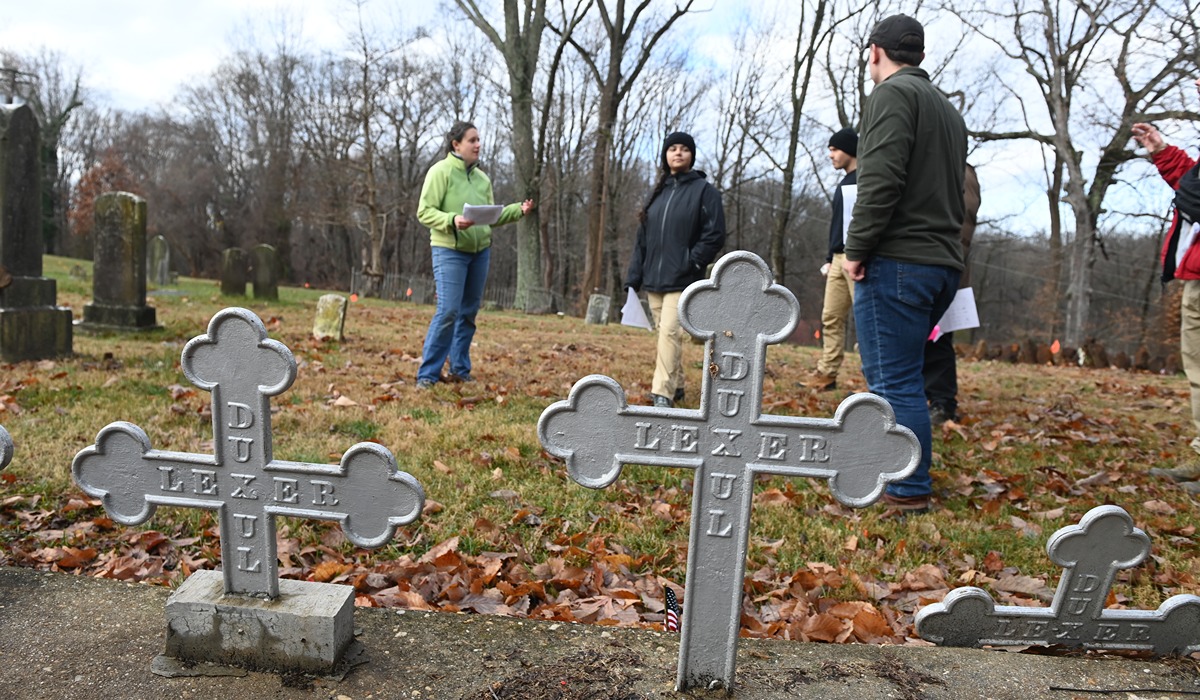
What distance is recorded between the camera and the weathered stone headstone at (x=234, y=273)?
1395cm

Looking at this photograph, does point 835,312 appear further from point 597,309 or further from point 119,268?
point 597,309

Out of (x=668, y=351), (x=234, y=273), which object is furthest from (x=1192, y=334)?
(x=234, y=273)

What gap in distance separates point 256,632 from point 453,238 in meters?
3.98

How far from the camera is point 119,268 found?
8234 mm

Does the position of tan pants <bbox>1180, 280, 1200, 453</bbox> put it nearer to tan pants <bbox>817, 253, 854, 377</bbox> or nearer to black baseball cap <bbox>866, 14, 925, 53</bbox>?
black baseball cap <bbox>866, 14, 925, 53</bbox>

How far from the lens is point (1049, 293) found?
2467 centimetres

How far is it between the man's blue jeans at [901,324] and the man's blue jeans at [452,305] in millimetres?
3070

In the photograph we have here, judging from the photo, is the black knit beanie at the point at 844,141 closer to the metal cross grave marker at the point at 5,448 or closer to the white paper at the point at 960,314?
the white paper at the point at 960,314

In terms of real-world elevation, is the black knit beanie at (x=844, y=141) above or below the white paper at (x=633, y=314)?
above

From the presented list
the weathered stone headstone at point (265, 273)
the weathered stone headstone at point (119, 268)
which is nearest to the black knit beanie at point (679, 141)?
the weathered stone headstone at point (119, 268)

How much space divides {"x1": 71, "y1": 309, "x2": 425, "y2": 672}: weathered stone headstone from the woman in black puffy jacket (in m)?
3.34

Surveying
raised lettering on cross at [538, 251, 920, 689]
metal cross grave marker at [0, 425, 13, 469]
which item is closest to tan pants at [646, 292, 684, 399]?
raised lettering on cross at [538, 251, 920, 689]

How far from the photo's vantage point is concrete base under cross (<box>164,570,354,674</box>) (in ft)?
5.93

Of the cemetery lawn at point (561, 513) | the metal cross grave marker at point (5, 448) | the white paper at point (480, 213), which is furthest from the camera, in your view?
the white paper at point (480, 213)
